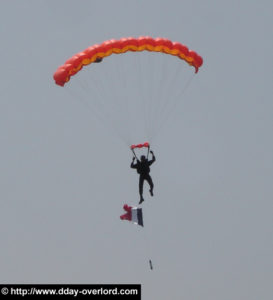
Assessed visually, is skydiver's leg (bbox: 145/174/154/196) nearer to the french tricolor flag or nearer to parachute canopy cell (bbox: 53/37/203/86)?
the french tricolor flag

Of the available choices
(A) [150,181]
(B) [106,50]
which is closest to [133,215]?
(A) [150,181]

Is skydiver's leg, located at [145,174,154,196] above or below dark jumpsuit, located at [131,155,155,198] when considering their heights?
below

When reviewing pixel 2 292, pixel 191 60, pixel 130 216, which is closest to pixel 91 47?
pixel 191 60

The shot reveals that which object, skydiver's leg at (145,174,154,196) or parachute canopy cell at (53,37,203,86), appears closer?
parachute canopy cell at (53,37,203,86)

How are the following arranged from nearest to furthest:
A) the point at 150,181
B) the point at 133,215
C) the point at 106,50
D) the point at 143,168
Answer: the point at 106,50 → the point at 143,168 → the point at 150,181 → the point at 133,215

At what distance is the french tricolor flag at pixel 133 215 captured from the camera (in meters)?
50.2

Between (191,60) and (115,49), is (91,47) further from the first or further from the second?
(191,60)

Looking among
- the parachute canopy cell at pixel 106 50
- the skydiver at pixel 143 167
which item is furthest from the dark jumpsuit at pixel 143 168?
the parachute canopy cell at pixel 106 50

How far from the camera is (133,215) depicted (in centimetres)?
5050

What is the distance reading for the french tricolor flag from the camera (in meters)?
50.2

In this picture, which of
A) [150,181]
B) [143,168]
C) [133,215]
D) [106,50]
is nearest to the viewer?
[106,50]

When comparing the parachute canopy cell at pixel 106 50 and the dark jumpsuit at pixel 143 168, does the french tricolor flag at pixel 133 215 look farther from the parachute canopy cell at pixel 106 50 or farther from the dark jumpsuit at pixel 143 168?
the parachute canopy cell at pixel 106 50

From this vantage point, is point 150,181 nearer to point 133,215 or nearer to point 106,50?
point 133,215

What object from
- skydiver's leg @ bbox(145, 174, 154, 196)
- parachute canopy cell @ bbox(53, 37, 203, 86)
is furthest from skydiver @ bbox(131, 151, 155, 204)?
parachute canopy cell @ bbox(53, 37, 203, 86)
